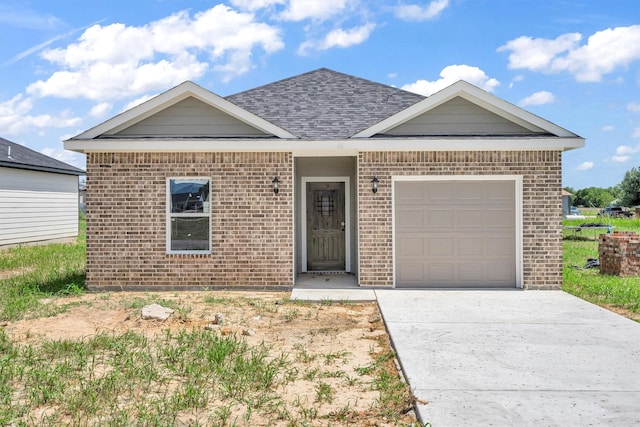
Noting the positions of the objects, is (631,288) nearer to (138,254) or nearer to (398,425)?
(398,425)

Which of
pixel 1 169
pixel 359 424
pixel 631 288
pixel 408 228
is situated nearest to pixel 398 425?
pixel 359 424

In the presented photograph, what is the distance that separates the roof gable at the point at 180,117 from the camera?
34.1ft

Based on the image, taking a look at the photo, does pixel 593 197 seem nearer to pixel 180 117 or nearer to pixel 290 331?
pixel 180 117

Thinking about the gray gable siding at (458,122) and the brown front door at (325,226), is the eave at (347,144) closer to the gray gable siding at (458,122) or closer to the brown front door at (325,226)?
the gray gable siding at (458,122)

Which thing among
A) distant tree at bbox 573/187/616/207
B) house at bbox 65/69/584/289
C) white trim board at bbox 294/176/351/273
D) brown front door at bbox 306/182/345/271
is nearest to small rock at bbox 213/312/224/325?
house at bbox 65/69/584/289

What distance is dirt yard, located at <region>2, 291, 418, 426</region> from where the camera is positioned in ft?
14.9

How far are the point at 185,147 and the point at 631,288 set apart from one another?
9.56 metres

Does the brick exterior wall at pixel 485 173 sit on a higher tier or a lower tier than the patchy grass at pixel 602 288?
higher

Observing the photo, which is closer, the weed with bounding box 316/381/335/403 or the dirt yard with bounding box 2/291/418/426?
the dirt yard with bounding box 2/291/418/426

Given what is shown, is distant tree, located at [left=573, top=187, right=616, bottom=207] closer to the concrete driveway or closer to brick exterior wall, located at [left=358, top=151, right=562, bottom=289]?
brick exterior wall, located at [left=358, top=151, right=562, bottom=289]

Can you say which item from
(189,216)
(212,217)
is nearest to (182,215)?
(189,216)

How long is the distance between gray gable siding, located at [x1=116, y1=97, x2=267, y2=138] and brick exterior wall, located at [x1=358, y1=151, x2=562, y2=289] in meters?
2.95

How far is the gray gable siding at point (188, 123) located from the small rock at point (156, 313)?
4150 mm

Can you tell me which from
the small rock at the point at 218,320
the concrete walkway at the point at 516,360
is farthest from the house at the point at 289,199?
the small rock at the point at 218,320
